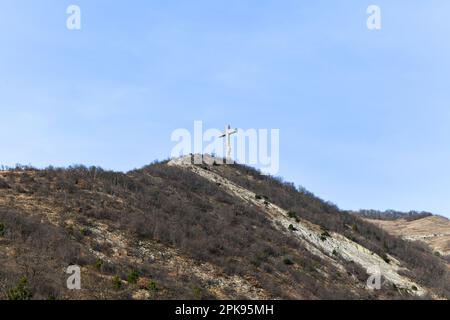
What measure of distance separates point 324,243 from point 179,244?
1496 cm

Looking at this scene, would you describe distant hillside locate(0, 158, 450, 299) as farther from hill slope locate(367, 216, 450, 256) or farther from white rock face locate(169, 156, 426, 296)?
hill slope locate(367, 216, 450, 256)

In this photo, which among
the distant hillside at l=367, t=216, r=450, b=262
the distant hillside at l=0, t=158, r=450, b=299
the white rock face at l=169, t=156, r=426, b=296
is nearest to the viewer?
the distant hillside at l=0, t=158, r=450, b=299

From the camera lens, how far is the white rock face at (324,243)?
3688 centimetres

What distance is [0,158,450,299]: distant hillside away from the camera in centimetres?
2217

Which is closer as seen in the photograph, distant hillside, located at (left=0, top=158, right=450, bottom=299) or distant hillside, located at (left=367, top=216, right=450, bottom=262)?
distant hillside, located at (left=0, top=158, right=450, bottom=299)

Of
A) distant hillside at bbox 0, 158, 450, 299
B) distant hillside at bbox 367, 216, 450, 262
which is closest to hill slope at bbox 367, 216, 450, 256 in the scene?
distant hillside at bbox 367, 216, 450, 262

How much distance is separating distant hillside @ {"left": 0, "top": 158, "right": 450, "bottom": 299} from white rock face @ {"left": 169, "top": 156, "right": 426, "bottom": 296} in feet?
0.52

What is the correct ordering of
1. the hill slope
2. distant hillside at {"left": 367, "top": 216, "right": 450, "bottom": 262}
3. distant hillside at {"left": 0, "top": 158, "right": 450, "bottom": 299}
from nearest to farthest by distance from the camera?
distant hillside at {"left": 0, "top": 158, "right": 450, "bottom": 299} → distant hillside at {"left": 367, "top": 216, "right": 450, "bottom": 262} → the hill slope

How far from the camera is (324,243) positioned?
130 feet

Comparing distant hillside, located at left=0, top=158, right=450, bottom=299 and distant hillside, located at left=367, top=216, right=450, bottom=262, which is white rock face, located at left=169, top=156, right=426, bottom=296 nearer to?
distant hillside, located at left=0, top=158, right=450, bottom=299

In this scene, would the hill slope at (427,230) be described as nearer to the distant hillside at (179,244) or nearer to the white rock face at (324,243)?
the distant hillside at (179,244)

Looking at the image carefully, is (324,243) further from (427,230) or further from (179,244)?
(427,230)

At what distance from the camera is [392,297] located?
31625mm
